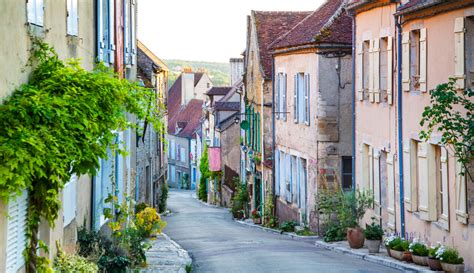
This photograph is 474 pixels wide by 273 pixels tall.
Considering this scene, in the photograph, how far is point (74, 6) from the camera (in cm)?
1227

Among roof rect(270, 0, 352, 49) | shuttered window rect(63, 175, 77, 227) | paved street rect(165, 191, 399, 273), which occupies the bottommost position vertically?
paved street rect(165, 191, 399, 273)

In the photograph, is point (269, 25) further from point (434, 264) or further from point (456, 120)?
point (456, 120)

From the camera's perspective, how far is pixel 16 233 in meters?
8.68

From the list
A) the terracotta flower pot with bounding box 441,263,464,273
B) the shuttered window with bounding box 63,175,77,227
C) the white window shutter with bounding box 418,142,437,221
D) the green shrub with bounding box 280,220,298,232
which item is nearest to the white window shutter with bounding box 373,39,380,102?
the white window shutter with bounding box 418,142,437,221

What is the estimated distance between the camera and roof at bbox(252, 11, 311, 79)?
3666 centimetres

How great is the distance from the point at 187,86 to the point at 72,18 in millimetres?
73495

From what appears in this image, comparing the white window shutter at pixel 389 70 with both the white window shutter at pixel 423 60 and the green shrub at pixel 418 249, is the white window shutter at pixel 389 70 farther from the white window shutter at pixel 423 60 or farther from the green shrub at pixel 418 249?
the green shrub at pixel 418 249

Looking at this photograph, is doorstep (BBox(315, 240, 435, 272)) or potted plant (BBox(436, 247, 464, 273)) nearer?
potted plant (BBox(436, 247, 464, 273))

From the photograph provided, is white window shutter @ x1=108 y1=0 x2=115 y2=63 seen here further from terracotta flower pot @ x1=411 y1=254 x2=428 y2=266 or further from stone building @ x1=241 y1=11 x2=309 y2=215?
stone building @ x1=241 y1=11 x2=309 y2=215

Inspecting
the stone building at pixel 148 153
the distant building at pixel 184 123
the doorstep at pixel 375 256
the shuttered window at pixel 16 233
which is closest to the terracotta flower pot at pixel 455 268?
the doorstep at pixel 375 256

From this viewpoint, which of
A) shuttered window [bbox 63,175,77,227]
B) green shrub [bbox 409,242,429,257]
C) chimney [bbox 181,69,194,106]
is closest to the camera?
shuttered window [bbox 63,175,77,227]

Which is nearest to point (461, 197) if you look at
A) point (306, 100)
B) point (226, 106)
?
point (306, 100)

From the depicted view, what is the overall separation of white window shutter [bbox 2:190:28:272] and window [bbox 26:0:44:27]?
1767 millimetres

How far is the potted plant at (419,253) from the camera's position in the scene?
1659cm
